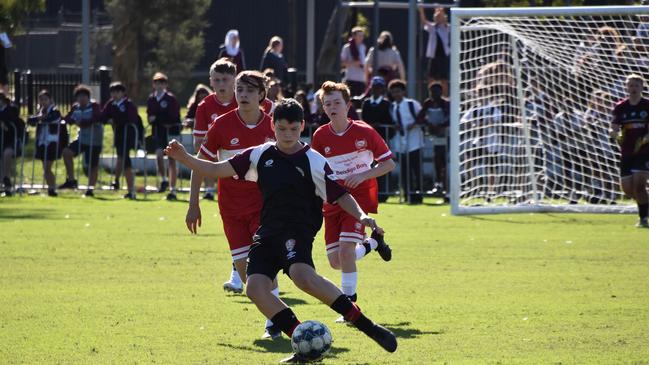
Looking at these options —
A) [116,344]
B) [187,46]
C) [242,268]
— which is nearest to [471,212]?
[242,268]

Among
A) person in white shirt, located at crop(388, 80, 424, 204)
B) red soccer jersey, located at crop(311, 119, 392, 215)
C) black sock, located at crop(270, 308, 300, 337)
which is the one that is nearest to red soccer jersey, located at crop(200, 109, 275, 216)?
red soccer jersey, located at crop(311, 119, 392, 215)

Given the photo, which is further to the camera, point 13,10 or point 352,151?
point 13,10

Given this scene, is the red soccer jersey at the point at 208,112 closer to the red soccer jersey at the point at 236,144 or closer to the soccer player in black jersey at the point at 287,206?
the red soccer jersey at the point at 236,144

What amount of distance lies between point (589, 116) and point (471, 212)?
9.48 feet

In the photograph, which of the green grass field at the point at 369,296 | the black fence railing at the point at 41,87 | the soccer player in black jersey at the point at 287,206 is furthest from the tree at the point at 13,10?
the soccer player in black jersey at the point at 287,206

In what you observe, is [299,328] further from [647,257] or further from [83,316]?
[647,257]

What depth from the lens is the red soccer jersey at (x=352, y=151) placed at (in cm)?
1029

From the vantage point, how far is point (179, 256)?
1395 centimetres

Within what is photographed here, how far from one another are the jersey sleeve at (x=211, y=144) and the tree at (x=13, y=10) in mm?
16922

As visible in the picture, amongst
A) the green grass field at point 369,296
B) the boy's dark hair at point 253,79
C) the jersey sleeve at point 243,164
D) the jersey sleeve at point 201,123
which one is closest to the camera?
the jersey sleeve at point 243,164

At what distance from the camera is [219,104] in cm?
1070

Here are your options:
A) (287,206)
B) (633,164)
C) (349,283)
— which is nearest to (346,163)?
(349,283)

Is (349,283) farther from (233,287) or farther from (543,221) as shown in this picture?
(543,221)

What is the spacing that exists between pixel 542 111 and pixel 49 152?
333 inches
